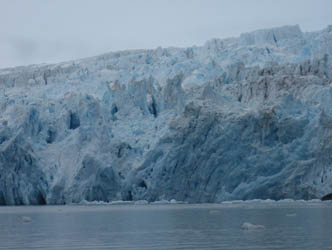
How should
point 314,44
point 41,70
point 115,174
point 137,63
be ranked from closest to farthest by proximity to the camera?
point 115,174
point 314,44
point 137,63
point 41,70

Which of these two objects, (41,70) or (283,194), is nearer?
(283,194)

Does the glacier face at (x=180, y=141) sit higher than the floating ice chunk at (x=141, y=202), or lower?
higher

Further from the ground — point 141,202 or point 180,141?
point 180,141

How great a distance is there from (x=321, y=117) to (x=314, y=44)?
1627 centimetres

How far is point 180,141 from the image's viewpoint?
3378cm

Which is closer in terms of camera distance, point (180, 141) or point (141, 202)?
point (180, 141)

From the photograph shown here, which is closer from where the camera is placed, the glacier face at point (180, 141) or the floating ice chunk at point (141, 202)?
the glacier face at point (180, 141)

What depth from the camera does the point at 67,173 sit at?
3581 centimetres

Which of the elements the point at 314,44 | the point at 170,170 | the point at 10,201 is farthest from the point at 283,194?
the point at 314,44

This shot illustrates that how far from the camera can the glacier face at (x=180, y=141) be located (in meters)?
31.3

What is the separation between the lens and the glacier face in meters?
31.3

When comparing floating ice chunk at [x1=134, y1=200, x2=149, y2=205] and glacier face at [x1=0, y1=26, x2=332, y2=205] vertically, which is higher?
glacier face at [x1=0, y1=26, x2=332, y2=205]

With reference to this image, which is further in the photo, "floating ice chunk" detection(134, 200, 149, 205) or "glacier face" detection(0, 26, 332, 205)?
"floating ice chunk" detection(134, 200, 149, 205)

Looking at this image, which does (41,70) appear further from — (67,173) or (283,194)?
(283,194)
